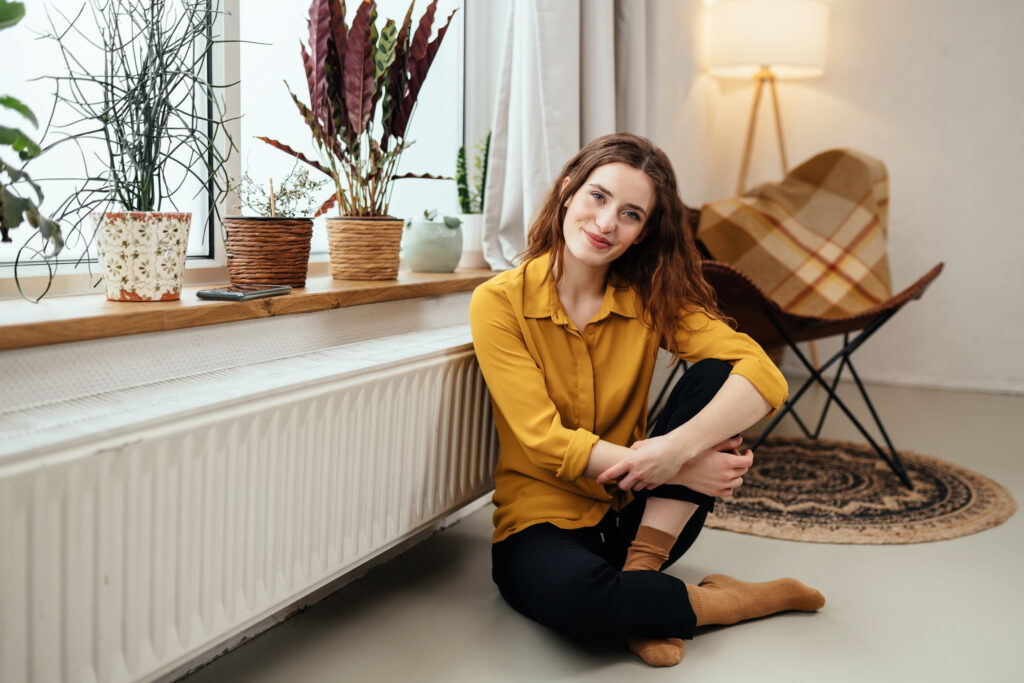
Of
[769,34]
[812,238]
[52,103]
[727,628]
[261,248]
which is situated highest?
[769,34]

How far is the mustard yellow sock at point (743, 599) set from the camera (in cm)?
152

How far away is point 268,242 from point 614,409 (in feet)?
2.26

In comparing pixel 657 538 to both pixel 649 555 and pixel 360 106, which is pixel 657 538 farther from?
pixel 360 106

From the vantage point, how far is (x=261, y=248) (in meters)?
1.54

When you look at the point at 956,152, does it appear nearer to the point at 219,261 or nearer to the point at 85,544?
the point at 219,261

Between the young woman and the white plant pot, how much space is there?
70cm

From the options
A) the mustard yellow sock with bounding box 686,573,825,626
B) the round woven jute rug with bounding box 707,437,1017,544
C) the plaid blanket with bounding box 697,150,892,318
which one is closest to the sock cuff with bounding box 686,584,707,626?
the mustard yellow sock with bounding box 686,573,825,626

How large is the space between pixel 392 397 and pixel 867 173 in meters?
2.18

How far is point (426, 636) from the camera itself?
4.96 ft

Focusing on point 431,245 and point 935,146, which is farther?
point 935,146

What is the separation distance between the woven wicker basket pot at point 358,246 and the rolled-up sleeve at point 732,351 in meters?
0.64

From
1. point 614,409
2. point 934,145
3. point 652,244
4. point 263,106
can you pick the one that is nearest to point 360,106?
point 263,106

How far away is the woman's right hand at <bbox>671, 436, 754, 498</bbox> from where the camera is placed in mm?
1520

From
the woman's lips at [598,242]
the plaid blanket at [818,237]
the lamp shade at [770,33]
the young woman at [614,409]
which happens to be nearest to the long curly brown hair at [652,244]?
the young woman at [614,409]
